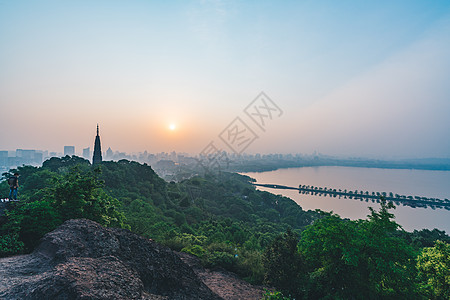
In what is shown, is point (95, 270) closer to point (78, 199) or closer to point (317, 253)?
point (78, 199)

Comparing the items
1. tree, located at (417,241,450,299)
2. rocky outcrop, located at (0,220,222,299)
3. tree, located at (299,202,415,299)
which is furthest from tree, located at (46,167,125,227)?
tree, located at (417,241,450,299)

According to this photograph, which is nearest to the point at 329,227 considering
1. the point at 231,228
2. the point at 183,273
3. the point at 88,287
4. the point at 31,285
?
the point at 183,273

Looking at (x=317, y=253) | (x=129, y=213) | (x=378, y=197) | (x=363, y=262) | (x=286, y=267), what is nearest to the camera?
(x=363, y=262)

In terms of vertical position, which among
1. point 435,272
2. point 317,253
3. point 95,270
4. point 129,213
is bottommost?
point 129,213

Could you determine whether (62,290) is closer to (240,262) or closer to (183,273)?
(183,273)

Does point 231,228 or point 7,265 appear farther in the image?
point 231,228

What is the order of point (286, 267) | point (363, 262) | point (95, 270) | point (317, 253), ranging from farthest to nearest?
point (286, 267), point (317, 253), point (363, 262), point (95, 270)

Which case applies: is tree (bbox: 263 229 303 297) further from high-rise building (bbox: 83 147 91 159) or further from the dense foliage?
high-rise building (bbox: 83 147 91 159)

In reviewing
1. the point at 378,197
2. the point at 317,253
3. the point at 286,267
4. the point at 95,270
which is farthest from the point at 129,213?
the point at 378,197

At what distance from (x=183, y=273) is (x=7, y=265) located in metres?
3.06

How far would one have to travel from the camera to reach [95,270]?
11.1 feet

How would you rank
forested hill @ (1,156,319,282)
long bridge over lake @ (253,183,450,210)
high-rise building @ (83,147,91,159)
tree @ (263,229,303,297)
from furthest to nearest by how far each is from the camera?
high-rise building @ (83,147,91,159)
long bridge over lake @ (253,183,450,210)
tree @ (263,229,303,297)
forested hill @ (1,156,319,282)

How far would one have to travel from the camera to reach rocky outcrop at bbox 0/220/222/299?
2.90 m

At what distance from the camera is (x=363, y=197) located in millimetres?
50375
